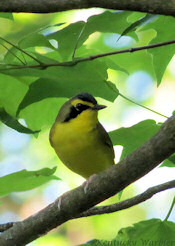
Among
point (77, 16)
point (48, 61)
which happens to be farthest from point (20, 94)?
point (77, 16)

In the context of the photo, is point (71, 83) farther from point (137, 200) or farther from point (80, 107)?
point (80, 107)

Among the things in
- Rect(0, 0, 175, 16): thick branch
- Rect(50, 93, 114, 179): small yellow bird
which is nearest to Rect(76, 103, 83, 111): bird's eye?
Rect(50, 93, 114, 179): small yellow bird

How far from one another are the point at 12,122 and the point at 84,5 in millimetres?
877

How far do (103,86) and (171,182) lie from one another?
60 cm

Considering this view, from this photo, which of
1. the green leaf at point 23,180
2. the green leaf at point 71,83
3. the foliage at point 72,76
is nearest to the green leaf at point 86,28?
the foliage at point 72,76

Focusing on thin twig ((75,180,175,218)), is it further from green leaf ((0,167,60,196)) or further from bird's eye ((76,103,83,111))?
bird's eye ((76,103,83,111))

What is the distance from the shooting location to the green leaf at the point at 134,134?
250cm

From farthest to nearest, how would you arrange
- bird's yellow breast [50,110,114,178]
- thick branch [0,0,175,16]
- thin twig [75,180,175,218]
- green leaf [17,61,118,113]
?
1. bird's yellow breast [50,110,114,178]
2. green leaf [17,61,118,113]
3. thin twig [75,180,175,218]
4. thick branch [0,0,175,16]

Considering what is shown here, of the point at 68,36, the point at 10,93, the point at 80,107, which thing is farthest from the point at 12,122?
the point at 80,107

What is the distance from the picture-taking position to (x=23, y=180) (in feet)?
8.50

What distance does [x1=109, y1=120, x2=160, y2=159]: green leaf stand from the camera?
2502mm

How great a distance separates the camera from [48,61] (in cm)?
231

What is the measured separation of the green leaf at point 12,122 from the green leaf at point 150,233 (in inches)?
26.1

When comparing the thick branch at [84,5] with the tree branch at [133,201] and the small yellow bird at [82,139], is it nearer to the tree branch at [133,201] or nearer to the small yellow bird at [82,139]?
the tree branch at [133,201]
